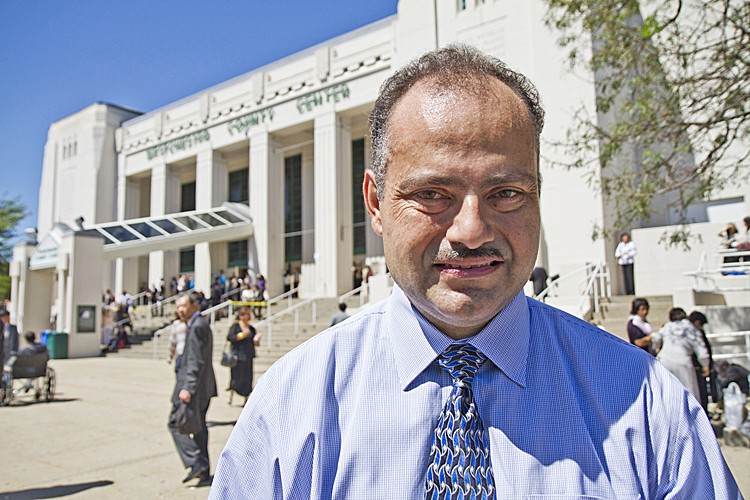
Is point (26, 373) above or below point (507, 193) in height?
below

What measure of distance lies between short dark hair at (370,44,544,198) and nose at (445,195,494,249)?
0.81ft

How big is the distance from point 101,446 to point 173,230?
20.4 metres

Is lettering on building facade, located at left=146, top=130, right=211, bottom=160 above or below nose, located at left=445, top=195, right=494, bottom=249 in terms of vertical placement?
above

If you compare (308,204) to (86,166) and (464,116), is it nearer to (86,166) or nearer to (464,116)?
(86,166)

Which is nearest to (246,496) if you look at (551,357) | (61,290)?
(551,357)

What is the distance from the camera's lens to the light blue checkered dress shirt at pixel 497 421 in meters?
1.16

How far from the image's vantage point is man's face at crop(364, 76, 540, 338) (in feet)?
3.93

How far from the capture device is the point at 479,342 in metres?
1.27

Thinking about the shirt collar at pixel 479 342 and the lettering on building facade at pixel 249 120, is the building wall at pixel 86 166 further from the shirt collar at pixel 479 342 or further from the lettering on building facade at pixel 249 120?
the shirt collar at pixel 479 342

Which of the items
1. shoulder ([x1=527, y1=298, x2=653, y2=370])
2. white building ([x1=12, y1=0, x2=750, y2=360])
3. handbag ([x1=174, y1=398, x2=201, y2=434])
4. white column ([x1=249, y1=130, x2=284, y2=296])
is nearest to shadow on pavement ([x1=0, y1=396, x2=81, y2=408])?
handbag ([x1=174, y1=398, x2=201, y2=434])

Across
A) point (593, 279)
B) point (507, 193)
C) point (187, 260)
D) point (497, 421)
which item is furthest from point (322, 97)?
point (497, 421)

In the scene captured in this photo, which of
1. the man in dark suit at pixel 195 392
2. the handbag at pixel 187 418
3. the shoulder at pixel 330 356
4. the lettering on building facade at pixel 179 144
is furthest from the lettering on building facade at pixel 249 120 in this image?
the shoulder at pixel 330 356

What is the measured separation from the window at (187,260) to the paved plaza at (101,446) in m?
20.3

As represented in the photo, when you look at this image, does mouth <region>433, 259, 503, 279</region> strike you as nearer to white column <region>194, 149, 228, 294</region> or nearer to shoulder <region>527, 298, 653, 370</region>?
shoulder <region>527, 298, 653, 370</region>
